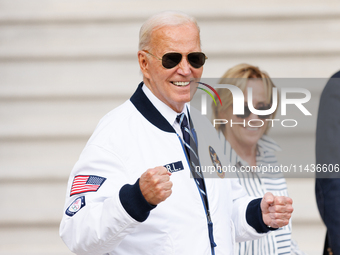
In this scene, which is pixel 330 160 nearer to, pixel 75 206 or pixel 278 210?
pixel 278 210

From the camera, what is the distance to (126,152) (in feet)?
5.75

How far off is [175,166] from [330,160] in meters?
0.66

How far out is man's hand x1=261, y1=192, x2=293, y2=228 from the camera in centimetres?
182

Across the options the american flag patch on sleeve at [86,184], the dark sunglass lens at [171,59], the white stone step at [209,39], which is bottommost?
the american flag patch on sleeve at [86,184]

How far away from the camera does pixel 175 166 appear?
5.97ft

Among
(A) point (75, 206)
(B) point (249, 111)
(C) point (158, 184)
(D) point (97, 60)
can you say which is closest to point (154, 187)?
(C) point (158, 184)

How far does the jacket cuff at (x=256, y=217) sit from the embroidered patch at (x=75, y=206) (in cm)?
84

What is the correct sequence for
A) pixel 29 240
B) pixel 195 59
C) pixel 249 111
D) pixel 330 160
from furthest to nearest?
pixel 29 240 < pixel 249 111 < pixel 195 59 < pixel 330 160

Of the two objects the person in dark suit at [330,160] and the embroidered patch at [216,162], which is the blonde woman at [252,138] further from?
the person in dark suit at [330,160]

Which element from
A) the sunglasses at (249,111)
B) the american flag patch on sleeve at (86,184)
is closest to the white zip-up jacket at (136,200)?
the american flag patch on sleeve at (86,184)

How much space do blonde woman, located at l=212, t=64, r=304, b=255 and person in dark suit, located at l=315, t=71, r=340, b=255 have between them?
74cm

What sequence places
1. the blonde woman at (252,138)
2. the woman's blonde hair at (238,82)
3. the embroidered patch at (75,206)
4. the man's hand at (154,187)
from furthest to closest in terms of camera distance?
the woman's blonde hair at (238,82), the blonde woman at (252,138), the embroidered patch at (75,206), the man's hand at (154,187)

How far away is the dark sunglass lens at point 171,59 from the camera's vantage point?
1.85 m

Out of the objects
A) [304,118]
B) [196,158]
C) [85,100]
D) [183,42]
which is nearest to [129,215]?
[196,158]
